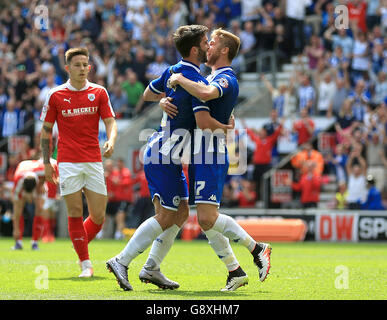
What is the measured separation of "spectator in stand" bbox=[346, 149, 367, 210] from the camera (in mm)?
20375

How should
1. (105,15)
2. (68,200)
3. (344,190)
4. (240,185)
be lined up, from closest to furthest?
(68,200) < (344,190) < (240,185) < (105,15)

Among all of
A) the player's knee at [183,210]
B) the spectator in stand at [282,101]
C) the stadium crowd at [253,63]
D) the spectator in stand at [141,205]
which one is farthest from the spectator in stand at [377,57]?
the player's knee at [183,210]

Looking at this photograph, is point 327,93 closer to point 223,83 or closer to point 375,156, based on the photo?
point 375,156

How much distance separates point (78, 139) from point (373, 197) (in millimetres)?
11325

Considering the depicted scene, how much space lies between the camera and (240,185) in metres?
22.4

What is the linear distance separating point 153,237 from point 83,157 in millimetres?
2062

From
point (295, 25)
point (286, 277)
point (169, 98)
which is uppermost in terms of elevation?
point (295, 25)

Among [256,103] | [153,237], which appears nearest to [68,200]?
[153,237]

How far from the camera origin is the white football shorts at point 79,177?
10.2m

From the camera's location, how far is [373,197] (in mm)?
20078

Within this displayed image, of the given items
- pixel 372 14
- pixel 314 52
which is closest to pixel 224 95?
pixel 314 52

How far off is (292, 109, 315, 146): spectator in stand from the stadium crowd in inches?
1.1

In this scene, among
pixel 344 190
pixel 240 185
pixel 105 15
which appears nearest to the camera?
pixel 344 190

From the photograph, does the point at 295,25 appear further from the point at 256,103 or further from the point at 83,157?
the point at 83,157
